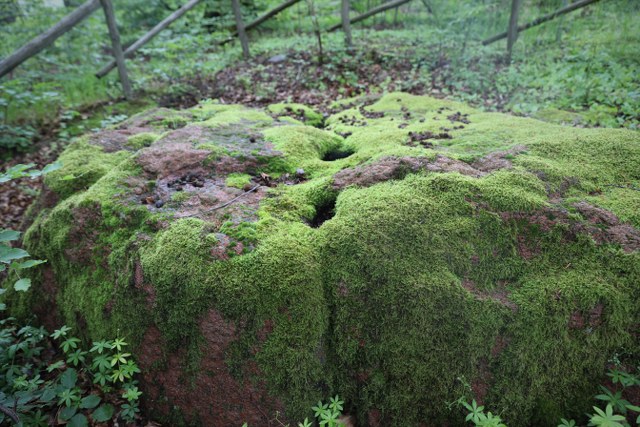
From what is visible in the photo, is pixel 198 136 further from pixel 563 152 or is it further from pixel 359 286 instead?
pixel 563 152

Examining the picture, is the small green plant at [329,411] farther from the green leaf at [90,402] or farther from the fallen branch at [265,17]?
the fallen branch at [265,17]

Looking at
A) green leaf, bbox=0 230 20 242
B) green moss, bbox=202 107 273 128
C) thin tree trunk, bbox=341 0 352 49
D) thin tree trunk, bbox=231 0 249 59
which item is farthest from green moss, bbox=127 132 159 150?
thin tree trunk, bbox=341 0 352 49

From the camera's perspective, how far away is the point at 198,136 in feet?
12.6

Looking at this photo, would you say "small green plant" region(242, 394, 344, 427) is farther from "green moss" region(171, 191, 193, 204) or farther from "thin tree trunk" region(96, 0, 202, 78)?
"thin tree trunk" region(96, 0, 202, 78)

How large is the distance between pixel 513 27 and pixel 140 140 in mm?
8070

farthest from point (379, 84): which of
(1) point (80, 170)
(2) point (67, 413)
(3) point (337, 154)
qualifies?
(2) point (67, 413)

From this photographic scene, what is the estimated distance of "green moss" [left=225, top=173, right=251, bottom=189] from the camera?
309 centimetres

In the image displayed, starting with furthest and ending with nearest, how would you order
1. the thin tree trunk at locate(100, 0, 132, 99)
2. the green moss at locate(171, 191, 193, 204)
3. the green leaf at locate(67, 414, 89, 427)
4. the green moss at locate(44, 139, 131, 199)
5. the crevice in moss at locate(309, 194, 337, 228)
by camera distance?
the thin tree trunk at locate(100, 0, 132, 99) < the green moss at locate(44, 139, 131, 199) < the green moss at locate(171, 191, 193, 204) < the crevice in moss at locate(309, 194, 337, 228) < the green leaf at locate(67, 414, 89, 427)

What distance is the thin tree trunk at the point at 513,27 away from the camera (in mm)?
7852

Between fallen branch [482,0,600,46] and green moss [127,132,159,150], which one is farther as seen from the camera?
fallen branch [482,0,600,46]

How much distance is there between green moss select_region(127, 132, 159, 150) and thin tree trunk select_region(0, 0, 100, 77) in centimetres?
338

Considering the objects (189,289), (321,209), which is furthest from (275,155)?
(189,289)

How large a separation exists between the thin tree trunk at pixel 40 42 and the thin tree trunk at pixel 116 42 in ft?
0.70

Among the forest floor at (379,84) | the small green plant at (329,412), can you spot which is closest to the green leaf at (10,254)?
the small green plant at (329,412)
